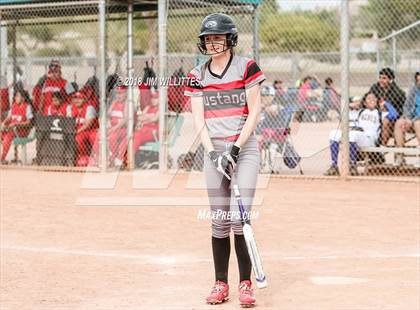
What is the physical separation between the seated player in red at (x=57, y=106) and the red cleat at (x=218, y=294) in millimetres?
9812

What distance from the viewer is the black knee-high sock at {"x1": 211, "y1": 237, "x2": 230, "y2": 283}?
20.2ft

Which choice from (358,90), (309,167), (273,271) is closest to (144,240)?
(273,271)

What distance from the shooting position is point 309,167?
52.1 ft

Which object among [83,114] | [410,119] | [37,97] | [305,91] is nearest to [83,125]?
[83,114]

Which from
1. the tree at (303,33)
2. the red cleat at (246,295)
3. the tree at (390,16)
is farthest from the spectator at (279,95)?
the tree at (303,33)

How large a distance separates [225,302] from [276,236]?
9.38 feet

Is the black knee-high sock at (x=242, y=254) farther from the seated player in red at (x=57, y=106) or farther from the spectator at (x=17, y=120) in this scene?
the spectator at (x=17, y=120)

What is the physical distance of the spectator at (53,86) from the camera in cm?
1578

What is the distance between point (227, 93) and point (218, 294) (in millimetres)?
1413

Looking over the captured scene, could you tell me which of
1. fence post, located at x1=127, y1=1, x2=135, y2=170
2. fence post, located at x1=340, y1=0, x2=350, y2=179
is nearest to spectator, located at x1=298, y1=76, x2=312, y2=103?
fence post, located at x1=127, y1=1, x2=135, y2=170

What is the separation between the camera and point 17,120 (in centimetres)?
1630

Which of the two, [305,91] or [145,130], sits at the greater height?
[305,91]

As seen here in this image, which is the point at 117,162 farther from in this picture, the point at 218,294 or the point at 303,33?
the point at 303,33

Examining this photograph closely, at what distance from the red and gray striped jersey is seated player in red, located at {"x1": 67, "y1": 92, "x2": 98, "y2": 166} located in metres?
9.20
